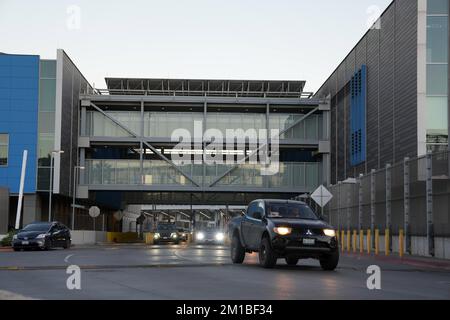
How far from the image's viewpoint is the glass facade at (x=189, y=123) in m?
61.8

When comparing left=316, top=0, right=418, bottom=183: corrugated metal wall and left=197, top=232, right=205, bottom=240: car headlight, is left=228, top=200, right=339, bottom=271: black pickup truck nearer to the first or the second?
left=316, top=0, right=418, bottom=183: corrugated metal wall

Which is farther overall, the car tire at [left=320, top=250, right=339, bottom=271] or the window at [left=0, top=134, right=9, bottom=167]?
the window at [left=0, top=134, right=9, bottom=167]

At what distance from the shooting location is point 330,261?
1830 centimetres

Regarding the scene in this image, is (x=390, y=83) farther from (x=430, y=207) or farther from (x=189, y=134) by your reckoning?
(x=189, y=134)

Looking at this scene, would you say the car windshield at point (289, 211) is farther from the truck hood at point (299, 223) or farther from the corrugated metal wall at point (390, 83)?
the corrugated metal wall at point (390, 83)

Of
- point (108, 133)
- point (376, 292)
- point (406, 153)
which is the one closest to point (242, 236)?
point (376, 292)

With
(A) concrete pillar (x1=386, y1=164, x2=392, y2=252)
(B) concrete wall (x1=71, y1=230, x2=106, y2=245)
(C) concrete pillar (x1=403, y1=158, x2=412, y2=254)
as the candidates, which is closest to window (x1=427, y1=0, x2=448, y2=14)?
Result: (A) concrete pillar (x1=386, y1=164, x2=392, y2=252)

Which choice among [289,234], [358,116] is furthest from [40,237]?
[358,116]

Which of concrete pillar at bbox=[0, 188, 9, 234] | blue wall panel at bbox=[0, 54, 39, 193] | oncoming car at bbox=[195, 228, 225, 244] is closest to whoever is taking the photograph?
concrete pillar at bbox=[0, 188, 9, 234]

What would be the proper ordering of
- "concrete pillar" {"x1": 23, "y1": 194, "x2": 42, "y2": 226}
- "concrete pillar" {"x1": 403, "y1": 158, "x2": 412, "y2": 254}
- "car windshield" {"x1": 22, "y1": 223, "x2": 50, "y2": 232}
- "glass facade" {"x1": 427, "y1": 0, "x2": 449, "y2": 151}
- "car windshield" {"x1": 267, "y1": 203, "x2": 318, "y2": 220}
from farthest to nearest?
"concrete pillar" {"x1": 23, "y1": 194, "x2": 42, "y2": 226}
"glass facade" {"x1": 427, "y1": 0, "x2": 449, "y2": 151}
"car windshield" {"x1": 22, "y1": 223, "x2": 50, "y2": 232}
"concrete pillar" {"x1": 403, "y1": 158, "x2": 412, "y2": 254}
"car windshield" {"x1": 267, "y1": 203, "x2": 318, "y2": 220}

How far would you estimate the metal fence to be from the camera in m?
25.9

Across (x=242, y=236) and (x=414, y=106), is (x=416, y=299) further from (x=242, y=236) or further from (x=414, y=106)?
(x=414, y=106)

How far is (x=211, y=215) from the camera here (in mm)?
137125

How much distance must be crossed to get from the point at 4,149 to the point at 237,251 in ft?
125
